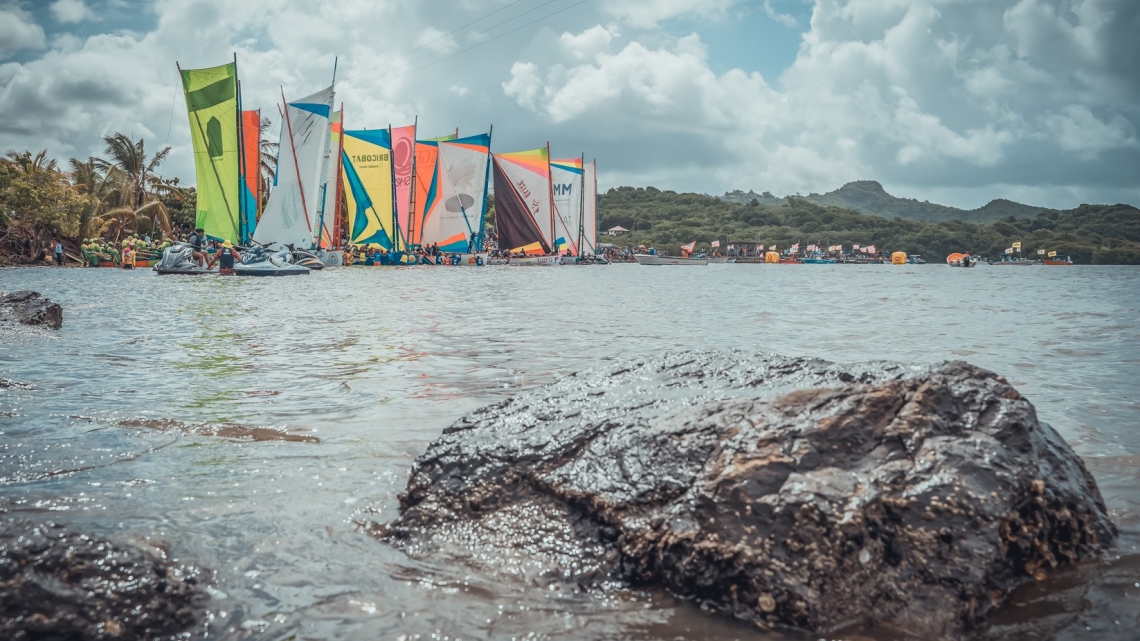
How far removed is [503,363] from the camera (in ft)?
23.6

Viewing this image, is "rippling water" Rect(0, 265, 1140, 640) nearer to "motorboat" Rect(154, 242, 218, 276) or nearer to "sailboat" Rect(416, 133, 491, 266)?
"motorboat" Rect(154, 242, 218, 276)

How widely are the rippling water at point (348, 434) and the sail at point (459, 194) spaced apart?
40.2 meters

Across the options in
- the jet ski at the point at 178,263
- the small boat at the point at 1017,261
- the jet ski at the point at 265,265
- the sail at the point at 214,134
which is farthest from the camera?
the small boat at the point at 1017,261

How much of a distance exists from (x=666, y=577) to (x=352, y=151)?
161ft

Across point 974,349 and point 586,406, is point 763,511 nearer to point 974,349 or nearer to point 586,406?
point 586,406

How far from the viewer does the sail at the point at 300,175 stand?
38281 millimetres

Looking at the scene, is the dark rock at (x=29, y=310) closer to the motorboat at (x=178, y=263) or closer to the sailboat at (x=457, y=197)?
the motorboat at (x=178, y=263)

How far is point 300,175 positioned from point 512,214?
21303 millimetres

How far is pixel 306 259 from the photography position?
1448 inches

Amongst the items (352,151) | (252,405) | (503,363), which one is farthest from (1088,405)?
(352,151)

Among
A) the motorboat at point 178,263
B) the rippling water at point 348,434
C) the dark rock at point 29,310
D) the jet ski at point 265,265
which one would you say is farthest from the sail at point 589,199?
the dark rock at point 29,310

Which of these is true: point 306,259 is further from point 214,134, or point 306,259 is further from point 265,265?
point 214,134

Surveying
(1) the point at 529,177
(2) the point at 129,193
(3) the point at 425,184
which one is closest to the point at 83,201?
(2) the point at 129,193

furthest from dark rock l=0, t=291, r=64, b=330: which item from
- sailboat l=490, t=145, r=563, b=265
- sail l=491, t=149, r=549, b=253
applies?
sail l=491, t=149, r=549, b=253
